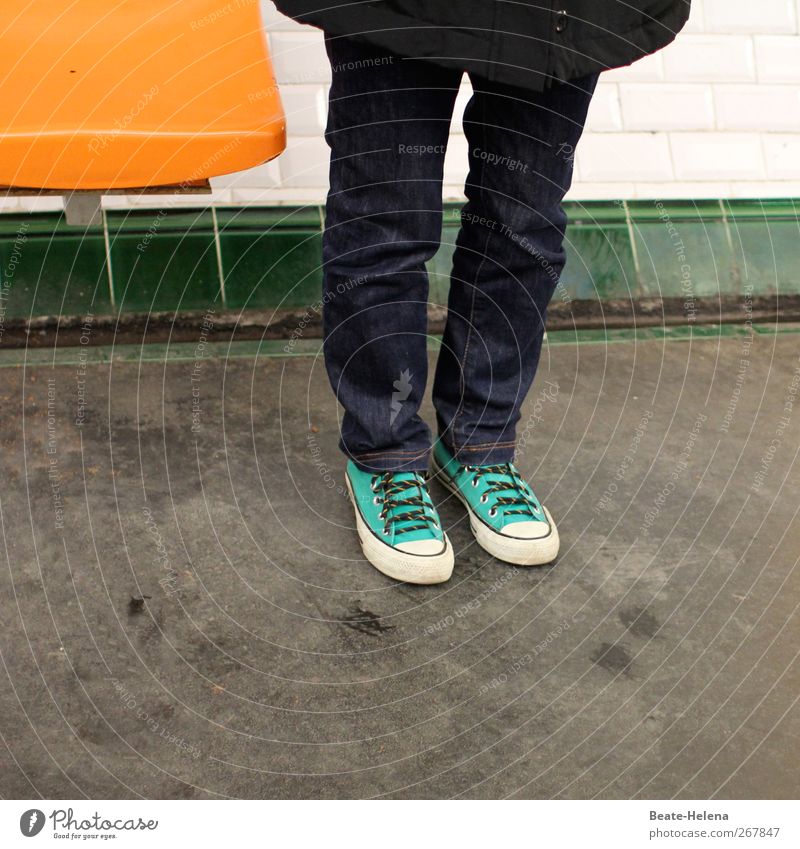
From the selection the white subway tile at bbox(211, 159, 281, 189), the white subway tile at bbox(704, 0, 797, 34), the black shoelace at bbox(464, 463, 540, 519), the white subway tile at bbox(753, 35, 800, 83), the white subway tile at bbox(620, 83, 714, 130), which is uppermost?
the white subway tile at bbox(704, 0, 797, 34)

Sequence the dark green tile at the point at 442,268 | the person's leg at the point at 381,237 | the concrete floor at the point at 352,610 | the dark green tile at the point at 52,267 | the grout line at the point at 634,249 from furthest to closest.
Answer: the grout line at the point at 634,249
the dark green tile at the point at 442,268
the dark green tile at the point at 52,267
the person's leg at the point at 381,237
the concrete floor at the point at 352,610

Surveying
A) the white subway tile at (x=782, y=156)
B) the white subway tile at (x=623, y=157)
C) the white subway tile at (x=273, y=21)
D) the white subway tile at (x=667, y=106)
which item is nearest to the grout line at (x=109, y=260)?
the white subway tile at (x=273, y=21)

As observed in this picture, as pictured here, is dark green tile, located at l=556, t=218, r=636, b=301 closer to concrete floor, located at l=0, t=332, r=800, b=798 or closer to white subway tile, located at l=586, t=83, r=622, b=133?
white subway tile, located at l=586, t=83, r=622, b=133

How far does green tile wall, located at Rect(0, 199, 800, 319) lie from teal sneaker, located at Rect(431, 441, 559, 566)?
2.03 ft

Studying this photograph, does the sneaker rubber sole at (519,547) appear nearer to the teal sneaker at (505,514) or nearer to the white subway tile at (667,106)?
the teal sneaker at (505,514)

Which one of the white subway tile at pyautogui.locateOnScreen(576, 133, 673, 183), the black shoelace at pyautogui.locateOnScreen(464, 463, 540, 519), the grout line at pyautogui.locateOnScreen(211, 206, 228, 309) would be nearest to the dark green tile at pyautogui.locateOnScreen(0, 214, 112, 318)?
the grout line at pyautogui.locateOnScreen(211, 206, 228, 309)

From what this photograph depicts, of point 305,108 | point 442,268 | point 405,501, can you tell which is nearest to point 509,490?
point 405,501

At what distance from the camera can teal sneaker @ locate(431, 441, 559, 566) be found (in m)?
1.37

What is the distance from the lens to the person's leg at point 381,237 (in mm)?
1197

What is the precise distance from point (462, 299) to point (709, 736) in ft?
2.06

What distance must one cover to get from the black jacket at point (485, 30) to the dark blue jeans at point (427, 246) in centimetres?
5

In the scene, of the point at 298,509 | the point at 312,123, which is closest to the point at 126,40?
the point at 312,123

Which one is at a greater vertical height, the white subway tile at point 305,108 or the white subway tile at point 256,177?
the white subway tile at point 305,108

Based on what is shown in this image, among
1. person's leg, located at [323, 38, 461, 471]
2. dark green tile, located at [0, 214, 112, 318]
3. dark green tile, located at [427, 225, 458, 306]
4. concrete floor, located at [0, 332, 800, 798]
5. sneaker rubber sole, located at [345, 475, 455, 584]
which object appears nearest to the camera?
concrete floor, located at [0, 332, 800, 798]
